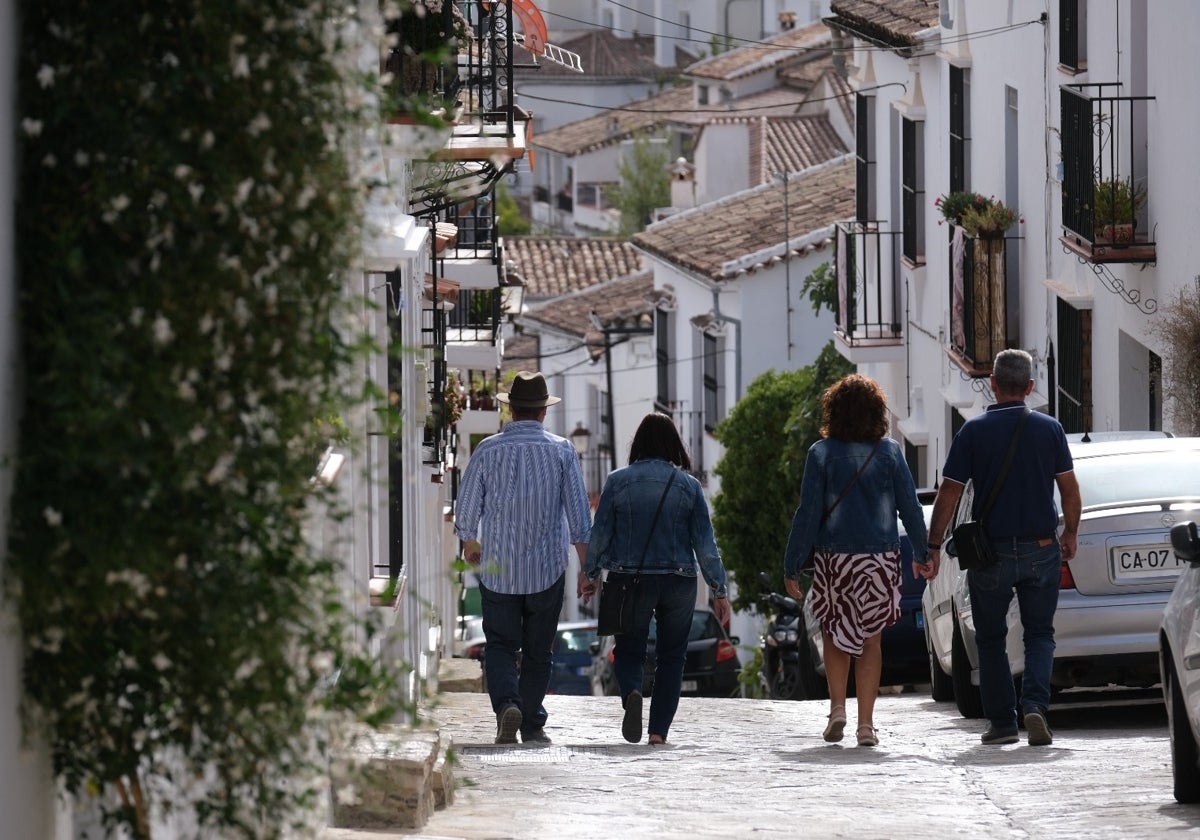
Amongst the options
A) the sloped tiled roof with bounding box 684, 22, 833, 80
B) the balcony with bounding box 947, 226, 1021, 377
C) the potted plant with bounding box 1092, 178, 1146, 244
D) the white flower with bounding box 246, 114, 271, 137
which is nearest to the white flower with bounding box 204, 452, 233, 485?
the white flower with bounding box 246, 114, 271, 137

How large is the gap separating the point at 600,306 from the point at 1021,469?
35.6m

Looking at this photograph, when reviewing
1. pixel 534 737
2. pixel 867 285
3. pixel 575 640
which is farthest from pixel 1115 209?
pixel 575 640

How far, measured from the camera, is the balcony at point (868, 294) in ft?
81.7

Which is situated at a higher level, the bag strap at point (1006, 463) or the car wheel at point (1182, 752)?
the bag strap at point (1006, 463)

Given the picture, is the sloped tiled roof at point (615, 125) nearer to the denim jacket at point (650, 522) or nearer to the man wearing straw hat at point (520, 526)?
the man wearing straw hat at point (520, 526)

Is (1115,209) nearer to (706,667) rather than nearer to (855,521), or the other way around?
(855,521)

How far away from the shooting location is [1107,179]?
16.5m

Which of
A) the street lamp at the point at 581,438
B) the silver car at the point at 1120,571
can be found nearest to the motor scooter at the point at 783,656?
the silver car at the point at 1120,571

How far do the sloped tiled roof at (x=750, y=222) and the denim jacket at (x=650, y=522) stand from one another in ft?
77.9

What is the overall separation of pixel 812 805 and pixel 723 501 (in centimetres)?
2092

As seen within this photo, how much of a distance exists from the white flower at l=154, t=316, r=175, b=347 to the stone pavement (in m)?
1.67

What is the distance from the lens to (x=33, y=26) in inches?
164

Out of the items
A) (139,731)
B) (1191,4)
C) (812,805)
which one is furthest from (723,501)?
(139,731)

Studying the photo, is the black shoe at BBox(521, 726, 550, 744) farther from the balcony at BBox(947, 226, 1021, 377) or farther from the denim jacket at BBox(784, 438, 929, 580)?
the balcony at BBox(947, 226, 1021, 377)
